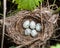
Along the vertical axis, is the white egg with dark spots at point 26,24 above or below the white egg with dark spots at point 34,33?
above

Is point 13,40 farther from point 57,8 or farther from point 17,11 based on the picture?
point 57,8

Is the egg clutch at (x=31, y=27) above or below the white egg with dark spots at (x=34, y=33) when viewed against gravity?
above

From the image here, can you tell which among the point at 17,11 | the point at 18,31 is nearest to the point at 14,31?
the point at 18,31

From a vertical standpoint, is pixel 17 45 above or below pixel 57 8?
below

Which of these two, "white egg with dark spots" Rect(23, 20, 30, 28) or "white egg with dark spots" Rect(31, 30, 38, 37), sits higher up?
"white egg with dark spots" Rect(23, 20, 30, 28)
